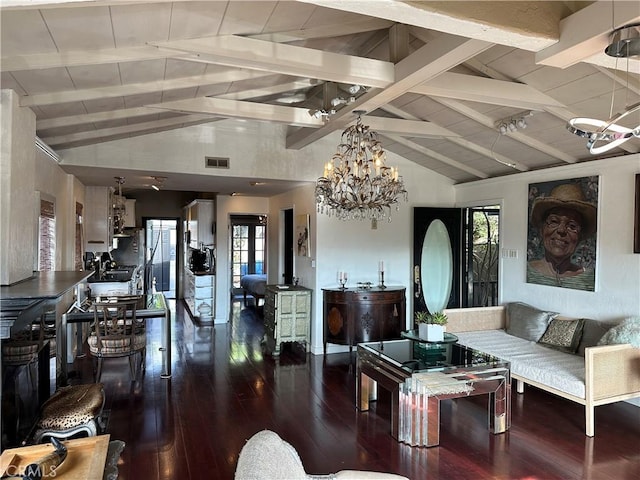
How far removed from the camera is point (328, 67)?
115 inches

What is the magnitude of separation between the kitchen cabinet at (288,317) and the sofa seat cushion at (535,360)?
2137 mm

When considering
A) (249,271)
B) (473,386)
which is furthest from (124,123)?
(249,271)

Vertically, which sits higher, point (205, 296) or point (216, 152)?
point (216, 152)

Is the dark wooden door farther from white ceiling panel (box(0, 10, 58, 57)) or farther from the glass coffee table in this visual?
white ceiling panel (box(0, 10, 58, 57))

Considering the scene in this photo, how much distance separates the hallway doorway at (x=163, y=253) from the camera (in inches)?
442

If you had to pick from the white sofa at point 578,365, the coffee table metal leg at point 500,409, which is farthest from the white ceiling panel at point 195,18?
the white sofa at point 578,365

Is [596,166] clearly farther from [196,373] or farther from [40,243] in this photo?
[40,243]

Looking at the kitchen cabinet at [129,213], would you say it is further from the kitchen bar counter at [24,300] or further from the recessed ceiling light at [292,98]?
the kitchen bar counter at [24,300]

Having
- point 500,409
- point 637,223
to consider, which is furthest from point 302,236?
point 637,223

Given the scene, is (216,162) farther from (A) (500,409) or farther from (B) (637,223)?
(B) (637,223)

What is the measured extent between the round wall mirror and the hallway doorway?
721 cm

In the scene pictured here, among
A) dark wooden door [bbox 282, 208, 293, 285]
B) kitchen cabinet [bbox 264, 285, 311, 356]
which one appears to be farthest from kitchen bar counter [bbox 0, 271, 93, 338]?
dark wooden door [bbox 282, 208, 293, 285]

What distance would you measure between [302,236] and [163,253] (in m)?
6.34

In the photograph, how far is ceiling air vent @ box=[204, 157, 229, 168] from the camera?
5418 millimetres
